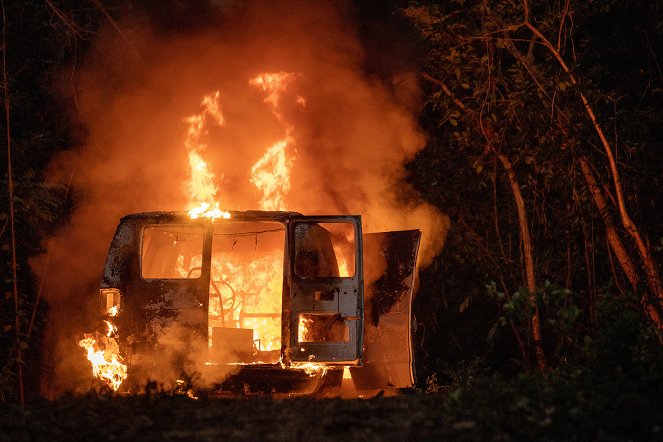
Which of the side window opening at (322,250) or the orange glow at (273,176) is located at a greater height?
the orange glow at (273,176)

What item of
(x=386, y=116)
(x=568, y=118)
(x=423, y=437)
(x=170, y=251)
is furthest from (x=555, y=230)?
(x=423, y=437)

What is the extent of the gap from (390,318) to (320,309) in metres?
0.90

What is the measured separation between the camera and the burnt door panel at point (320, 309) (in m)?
7.64

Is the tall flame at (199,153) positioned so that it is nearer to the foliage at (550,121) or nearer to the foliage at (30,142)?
the foliage at (30,142)

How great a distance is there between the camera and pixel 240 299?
1091cm

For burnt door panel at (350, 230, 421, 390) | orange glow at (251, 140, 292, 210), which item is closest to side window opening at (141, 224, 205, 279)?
orange glow at (251, 140, 292, 210)

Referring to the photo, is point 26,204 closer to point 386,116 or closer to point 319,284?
point 319,284

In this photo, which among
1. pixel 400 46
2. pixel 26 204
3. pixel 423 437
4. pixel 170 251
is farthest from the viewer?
pixel 400 46

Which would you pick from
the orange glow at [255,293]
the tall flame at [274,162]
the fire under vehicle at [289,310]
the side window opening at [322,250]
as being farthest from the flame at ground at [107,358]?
the tall flame at [274,162]

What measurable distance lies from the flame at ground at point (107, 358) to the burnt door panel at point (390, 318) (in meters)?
2.39

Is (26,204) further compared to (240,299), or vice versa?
(240,299)

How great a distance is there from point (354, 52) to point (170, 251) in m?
4.67

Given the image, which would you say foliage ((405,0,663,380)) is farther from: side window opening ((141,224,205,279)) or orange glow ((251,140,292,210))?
side window opening ((141,224,205,279))

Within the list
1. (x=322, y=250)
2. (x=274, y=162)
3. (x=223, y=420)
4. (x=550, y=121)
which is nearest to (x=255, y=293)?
(x=274, y=162)
